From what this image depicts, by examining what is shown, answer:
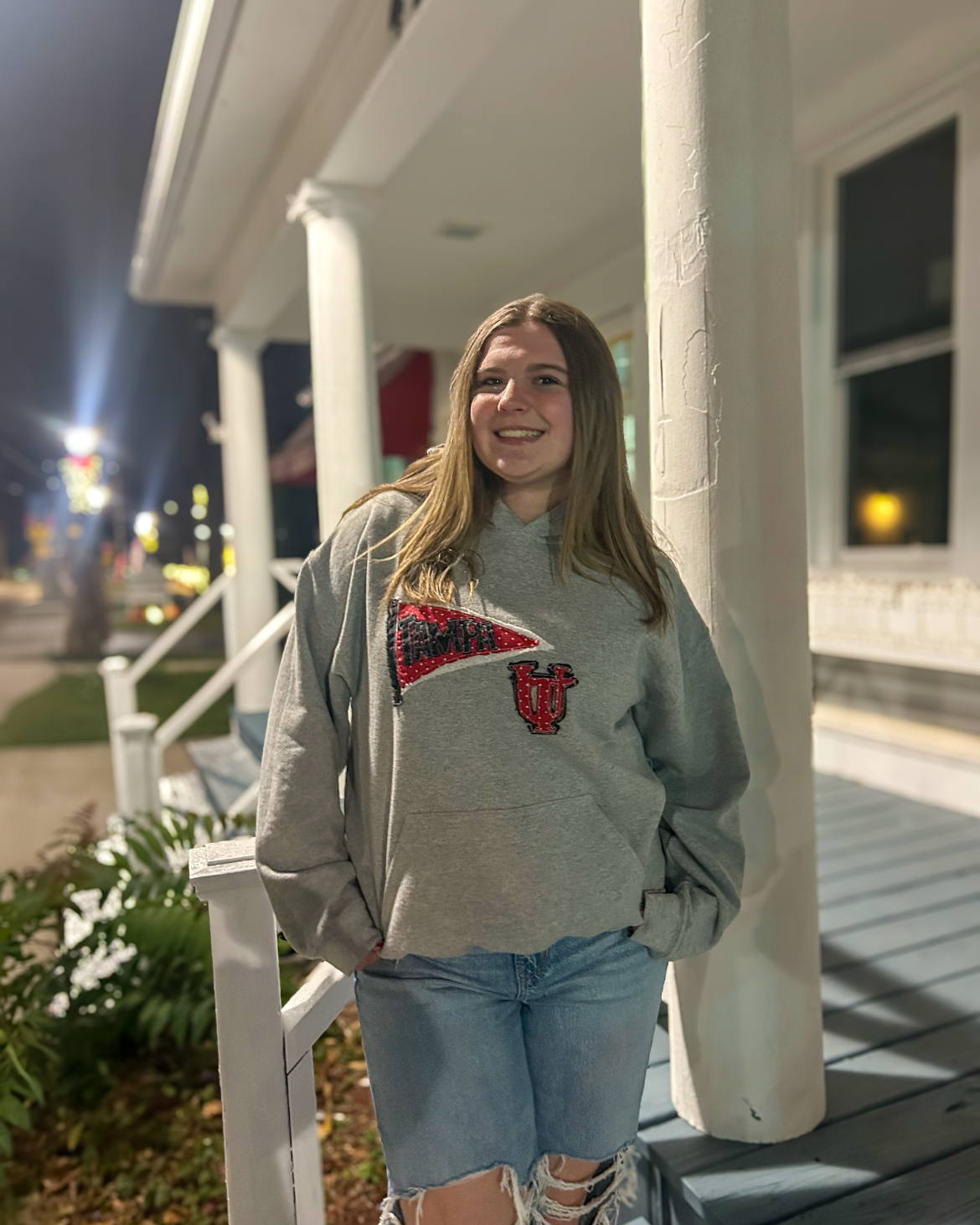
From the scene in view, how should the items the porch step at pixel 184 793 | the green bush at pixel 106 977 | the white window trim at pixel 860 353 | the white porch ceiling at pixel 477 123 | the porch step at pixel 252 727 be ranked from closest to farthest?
the green bush at pixel 106 977, the white porch ceiling at pixel 477 123, the white window trim at pixel 860 353, the porch step at pixel 252 727, the porch step at pixel 184 793

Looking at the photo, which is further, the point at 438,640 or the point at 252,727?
the point at 252,727

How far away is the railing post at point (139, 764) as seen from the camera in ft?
13.7

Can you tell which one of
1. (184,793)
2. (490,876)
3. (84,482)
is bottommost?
(184,793)

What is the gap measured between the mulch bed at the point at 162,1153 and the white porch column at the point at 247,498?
131 inches

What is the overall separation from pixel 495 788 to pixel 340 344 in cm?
268

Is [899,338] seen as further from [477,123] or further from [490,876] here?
[490,876]

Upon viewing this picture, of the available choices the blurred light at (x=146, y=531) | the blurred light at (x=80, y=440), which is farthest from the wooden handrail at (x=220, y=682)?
the blurred light at (x=146, y=531)

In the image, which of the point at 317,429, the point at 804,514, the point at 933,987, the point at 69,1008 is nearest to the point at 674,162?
the point at 804,514

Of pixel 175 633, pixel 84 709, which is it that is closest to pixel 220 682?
pixel 175 633

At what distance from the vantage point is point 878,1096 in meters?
1.58

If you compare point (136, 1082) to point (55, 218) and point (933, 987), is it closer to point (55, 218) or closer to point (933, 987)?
point (933, 987)

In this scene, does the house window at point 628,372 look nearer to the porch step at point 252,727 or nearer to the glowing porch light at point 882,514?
the glowing porch light at point 882,514

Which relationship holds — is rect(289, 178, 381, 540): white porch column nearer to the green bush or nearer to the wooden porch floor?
the green bush

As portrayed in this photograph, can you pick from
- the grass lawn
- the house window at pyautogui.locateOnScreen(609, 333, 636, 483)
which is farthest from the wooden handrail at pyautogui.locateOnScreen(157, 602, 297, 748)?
the grass lawn
